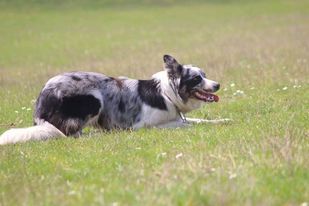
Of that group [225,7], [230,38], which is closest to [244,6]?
[225,7]

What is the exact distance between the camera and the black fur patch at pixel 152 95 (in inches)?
446

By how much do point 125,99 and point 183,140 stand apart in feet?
8.60

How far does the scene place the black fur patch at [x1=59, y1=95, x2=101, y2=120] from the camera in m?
10.7

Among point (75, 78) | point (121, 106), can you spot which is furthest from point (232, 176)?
point (75, 78)

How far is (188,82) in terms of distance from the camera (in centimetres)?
1127

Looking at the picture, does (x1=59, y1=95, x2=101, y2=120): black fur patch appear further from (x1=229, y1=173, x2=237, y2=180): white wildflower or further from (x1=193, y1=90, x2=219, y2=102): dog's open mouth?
(x1=229, y1=173, x2=237, y2=180): white wildflower

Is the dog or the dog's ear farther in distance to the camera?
the dog's ear

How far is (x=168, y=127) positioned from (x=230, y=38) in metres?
19.2

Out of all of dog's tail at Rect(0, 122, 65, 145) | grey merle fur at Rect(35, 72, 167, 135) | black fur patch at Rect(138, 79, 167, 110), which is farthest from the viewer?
black fur patch at Rect(138, 79, 167, 110)

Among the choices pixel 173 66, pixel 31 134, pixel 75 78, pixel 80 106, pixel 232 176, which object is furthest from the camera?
pixel 173 66

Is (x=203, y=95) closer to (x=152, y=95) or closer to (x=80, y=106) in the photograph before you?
(x=152, y=95)

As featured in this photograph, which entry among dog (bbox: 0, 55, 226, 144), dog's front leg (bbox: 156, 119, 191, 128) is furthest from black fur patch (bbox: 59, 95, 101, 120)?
dog's front leg (bbox: 156, 119, 191, 128)

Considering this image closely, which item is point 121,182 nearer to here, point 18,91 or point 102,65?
point 18,91

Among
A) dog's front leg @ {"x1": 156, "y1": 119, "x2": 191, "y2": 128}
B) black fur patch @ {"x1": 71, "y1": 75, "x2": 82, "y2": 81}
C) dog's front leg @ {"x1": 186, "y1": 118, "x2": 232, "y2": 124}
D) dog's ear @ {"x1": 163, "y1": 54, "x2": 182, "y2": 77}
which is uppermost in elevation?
dog's ear @ {"x1": 163, "y1": 54, "x2": 182, "y2": 77}
